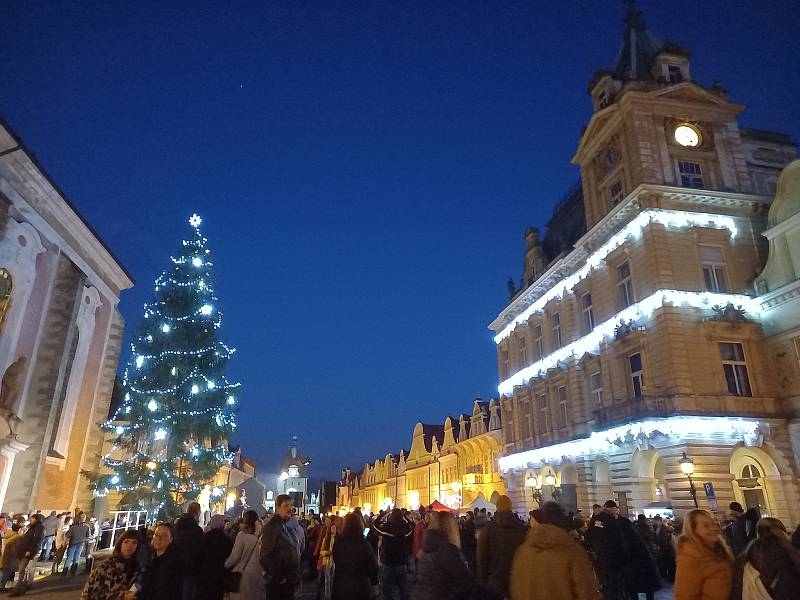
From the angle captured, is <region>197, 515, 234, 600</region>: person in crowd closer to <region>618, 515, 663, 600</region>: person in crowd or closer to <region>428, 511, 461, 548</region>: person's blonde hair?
<region>428, 511, 461, 548</region>: person's blonde hair

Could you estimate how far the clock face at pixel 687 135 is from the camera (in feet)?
91.5

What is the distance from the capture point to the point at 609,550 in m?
10.4

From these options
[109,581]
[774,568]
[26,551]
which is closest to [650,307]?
[774,568]

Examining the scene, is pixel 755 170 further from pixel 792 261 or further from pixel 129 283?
pixel 129 283

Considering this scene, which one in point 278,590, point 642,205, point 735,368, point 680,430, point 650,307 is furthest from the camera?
point 642,205

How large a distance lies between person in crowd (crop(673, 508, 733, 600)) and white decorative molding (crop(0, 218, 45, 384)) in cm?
2283

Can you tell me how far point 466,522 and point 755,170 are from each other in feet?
77.4

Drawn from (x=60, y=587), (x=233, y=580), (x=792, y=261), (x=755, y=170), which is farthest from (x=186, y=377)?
(x=755, y=170)

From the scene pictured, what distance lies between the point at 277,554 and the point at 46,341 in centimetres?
2094

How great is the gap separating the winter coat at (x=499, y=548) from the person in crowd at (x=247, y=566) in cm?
302

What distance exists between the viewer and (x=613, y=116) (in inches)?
1153

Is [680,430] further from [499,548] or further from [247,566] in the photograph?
[247,566]

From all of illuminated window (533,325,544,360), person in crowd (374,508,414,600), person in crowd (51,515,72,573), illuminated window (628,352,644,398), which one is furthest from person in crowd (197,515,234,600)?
illuminated window (533,325,544,360)

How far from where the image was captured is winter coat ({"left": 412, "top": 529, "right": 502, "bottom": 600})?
4.98 metres
